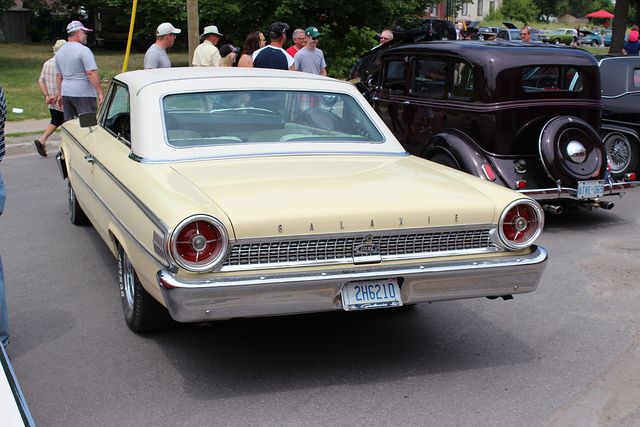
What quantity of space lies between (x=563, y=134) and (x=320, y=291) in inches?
175

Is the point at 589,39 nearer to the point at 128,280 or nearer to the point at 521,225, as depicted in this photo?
the point at 521,225

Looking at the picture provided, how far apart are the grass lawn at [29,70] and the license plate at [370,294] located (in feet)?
41.0

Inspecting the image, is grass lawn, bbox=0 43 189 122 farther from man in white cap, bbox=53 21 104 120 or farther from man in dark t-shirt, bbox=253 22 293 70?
man in dark t-shirt, bbox=253 22 293 70

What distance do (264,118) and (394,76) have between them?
4588 millimetres

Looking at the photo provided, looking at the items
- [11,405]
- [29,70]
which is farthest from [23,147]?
[29,70]

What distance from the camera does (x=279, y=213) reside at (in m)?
3.30

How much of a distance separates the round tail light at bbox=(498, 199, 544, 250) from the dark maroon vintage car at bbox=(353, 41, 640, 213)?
3.23 metres

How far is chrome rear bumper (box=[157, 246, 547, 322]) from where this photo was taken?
3.22 metres

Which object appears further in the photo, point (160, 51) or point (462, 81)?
point (160, 51)

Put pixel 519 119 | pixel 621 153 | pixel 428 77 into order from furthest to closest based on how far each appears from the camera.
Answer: pixel 621 153 → pixel 428 77 → pixel 519 119

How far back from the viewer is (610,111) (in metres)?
9.35

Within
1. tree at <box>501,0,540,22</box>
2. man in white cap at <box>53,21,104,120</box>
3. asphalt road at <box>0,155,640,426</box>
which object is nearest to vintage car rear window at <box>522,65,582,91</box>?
asphalt road at <box>0,155,640,426</box>

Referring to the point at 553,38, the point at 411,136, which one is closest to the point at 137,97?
the point at 411,136

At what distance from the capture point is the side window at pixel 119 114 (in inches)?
194
